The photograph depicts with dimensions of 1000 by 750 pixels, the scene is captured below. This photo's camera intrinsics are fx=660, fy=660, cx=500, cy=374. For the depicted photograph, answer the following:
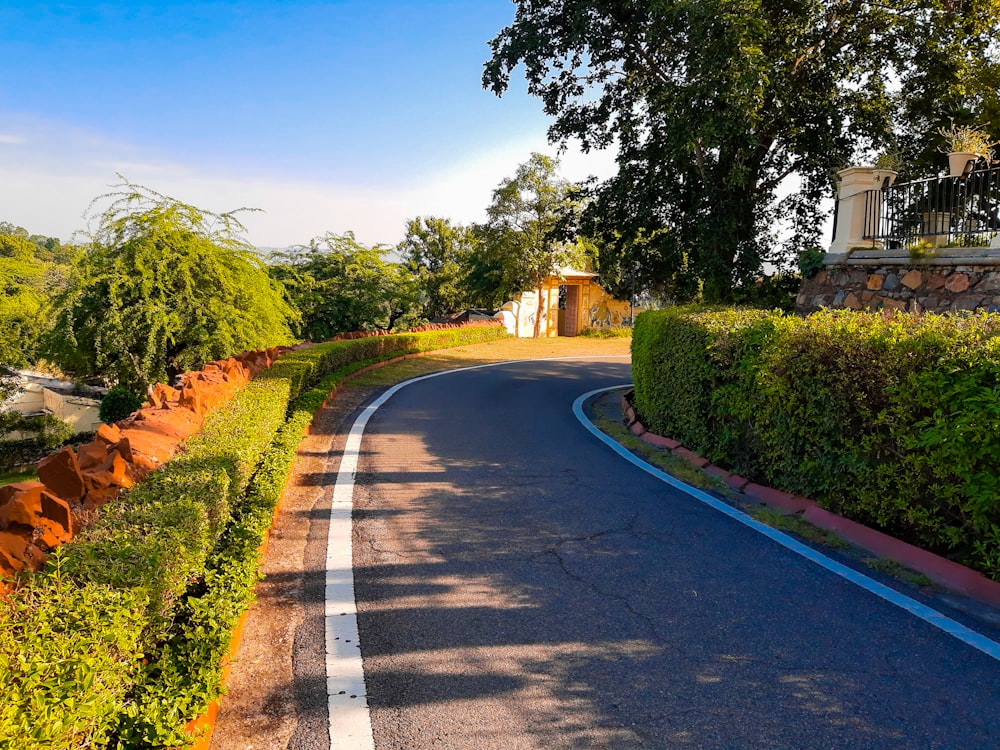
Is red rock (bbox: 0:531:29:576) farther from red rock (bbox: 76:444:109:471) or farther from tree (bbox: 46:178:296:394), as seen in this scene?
tree (bbox: 46:178:296:394)

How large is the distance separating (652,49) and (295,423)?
440 inches

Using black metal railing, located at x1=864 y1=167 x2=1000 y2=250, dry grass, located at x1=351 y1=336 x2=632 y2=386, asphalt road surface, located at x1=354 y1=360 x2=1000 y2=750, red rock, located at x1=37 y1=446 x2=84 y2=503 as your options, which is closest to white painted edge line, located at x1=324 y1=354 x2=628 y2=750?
asphalt road surface, located at x1=354 y1=360 x2=1000 y2=750

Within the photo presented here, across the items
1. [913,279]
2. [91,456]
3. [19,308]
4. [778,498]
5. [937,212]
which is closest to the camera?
[91,456]

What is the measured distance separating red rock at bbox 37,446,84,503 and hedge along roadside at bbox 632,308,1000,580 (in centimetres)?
578

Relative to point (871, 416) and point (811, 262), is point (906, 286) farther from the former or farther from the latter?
point (871, 416)

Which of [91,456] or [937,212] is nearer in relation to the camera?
[91,456]

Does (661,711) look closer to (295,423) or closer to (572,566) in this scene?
(572,566)

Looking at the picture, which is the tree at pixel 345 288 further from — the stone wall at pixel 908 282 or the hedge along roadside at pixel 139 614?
the hedge along roadside at pixel 139 614

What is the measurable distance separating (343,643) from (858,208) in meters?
11.3

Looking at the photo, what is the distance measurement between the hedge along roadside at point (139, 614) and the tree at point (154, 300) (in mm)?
8991

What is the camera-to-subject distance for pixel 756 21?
11562 mm

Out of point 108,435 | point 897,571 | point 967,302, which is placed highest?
point 967,302

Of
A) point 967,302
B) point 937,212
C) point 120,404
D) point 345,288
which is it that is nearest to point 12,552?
point 967,302

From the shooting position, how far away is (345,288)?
31.4 m
